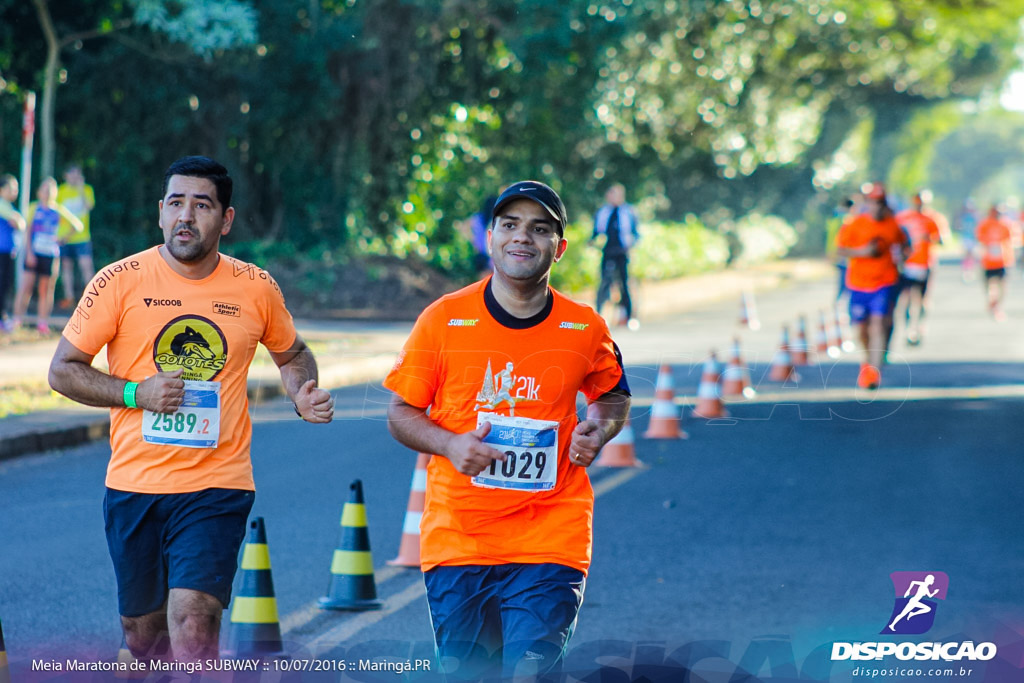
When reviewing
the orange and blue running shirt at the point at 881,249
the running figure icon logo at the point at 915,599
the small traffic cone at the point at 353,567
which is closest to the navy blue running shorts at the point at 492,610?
the running figure icon logo at the point at 915,599

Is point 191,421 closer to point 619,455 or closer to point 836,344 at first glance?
point 619,455

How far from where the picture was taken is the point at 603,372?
4070 millimetres

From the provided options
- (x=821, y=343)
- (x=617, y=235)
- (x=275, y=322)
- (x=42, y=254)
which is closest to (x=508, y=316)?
(x=275, y=322)

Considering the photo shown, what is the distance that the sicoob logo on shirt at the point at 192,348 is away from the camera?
4.25 meters

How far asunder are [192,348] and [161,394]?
200mm

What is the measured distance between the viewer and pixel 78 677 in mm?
5168

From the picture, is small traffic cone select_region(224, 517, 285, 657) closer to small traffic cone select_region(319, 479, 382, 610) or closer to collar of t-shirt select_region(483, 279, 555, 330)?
small traffic cone select_region(319, 479, 382, 610)

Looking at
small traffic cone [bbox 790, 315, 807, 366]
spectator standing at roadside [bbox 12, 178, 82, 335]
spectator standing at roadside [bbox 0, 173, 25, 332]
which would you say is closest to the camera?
spectator standing at roadside [bbox 0, 173, 25, 332]

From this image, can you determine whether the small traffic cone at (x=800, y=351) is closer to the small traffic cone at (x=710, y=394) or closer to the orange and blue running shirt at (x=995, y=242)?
the small traffic cone at (x=710, y=394)

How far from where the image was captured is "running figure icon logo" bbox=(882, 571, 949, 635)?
228 inches

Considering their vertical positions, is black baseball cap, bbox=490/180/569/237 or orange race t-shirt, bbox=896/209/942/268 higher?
orange race t-shirt, bbox=896/209/942/268

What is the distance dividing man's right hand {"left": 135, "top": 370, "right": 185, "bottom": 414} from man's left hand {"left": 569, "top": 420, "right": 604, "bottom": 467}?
112cm

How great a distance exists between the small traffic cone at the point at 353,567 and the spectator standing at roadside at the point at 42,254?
9.73 meters

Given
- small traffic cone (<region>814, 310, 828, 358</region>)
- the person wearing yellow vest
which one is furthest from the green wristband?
small traffic cone (<region>814, 310, 828, 358</region>)
